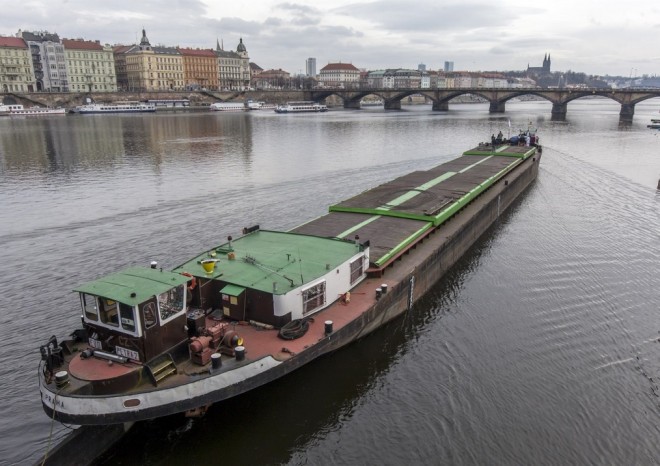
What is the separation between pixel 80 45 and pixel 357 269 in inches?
7713

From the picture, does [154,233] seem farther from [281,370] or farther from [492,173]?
[492,173]

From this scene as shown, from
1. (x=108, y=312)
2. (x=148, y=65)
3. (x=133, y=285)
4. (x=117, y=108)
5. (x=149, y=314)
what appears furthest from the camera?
(x=148, y=65)

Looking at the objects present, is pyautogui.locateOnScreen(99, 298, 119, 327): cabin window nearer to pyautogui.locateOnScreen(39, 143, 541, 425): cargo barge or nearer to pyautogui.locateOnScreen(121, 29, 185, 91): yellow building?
pyautogui.locateOnScreen(39, 143, 541, 425): cargo barge

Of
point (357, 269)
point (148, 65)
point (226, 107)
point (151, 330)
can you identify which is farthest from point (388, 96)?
point (151, 330)

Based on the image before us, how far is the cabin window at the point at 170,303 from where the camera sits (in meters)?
12.9

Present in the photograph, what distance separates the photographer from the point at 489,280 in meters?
25.1

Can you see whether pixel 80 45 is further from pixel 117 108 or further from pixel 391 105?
pixel 391 105

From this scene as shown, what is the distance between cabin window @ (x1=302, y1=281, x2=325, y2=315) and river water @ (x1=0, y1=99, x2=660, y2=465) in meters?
1.96

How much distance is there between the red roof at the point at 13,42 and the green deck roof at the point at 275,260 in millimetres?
181784

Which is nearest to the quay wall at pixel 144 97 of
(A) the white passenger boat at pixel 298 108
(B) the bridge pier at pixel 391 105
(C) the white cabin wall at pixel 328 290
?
(A) the white passenger boat at pixel 298 108

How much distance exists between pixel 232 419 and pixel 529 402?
9304mm

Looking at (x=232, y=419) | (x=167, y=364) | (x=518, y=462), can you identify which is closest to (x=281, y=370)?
(x=232, y=419)

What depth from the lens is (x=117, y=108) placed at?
148 meters

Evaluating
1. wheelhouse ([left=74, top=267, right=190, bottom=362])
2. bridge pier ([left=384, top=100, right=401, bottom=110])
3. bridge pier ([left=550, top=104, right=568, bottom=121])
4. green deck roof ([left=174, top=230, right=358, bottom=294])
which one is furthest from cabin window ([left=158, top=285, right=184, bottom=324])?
bridge pier ([left=384, top=100, right=401, bottom=110])
